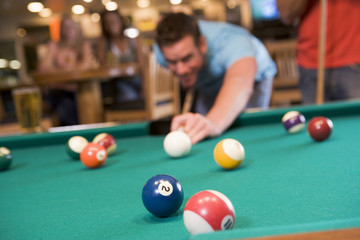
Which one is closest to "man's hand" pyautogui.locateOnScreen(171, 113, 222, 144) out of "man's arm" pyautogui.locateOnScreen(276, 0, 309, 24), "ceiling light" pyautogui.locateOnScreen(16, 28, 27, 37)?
"man's arm" pyautogui.locateOnScreen(276, 0, 309, 24)

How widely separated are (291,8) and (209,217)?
2123 mm

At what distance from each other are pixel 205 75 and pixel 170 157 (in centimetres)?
132

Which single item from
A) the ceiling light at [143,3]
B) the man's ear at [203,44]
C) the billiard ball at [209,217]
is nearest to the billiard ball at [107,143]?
the billiard ball at [209,217]

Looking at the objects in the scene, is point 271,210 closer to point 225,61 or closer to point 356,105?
point 356,105

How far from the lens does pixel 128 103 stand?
14.8 ft

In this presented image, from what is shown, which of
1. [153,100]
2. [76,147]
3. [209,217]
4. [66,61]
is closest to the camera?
[209,217]

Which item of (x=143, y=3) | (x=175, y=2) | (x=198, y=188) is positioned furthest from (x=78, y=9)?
(x=198, y=188)

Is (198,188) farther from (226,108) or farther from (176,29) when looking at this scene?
(176,29)

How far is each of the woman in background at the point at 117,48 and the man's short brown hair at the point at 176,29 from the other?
8.02 ft

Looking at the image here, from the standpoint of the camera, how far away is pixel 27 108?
113 inches

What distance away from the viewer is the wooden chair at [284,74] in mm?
4849

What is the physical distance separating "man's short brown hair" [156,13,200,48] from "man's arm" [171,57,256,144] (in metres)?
0.35

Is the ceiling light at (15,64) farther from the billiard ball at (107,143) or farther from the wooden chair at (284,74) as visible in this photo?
the billiard ball at (107,143)

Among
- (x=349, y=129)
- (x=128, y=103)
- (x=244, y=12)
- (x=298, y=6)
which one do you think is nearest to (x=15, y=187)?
(x=349, y=129)
